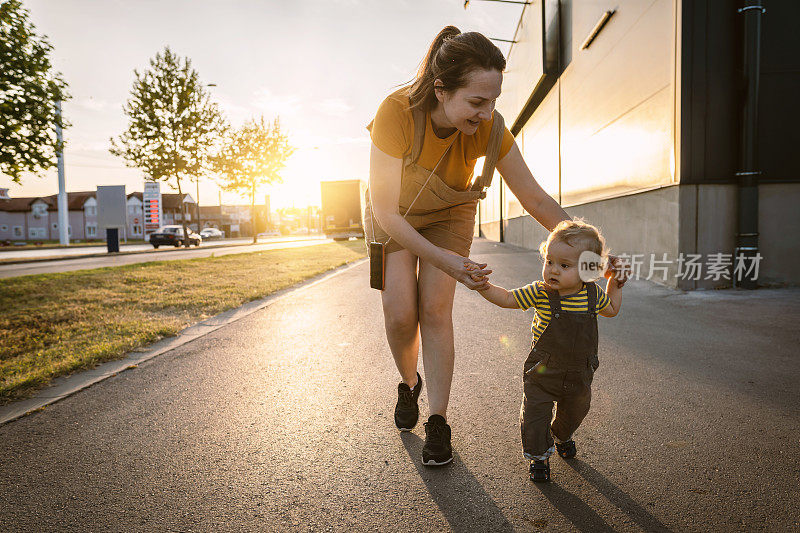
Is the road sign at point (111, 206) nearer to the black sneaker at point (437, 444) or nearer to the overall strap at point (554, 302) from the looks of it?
the black sneaker at point (437, 444)

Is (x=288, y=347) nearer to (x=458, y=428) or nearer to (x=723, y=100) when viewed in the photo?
(x=458, y=428)

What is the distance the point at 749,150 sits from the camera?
7105 mm

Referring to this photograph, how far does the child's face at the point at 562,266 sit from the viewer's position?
82.0 inches

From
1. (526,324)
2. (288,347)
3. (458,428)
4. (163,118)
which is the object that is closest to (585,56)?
(526,324)

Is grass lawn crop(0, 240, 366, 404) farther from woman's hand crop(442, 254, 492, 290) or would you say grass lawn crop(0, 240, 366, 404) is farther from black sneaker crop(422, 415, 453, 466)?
woman's hand crop(442, 254, 492, 290)

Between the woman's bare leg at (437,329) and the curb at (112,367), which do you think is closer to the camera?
the woman's bare leg at (437,329)

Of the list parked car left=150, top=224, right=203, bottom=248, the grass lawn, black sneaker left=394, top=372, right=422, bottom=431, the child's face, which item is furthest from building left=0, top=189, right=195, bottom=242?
the child's face

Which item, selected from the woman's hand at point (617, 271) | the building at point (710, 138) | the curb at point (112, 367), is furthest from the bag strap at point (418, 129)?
the building at point (710, 138)

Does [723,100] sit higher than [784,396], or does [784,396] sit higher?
[723,100]

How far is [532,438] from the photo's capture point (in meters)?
2.10

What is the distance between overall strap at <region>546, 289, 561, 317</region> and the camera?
7.06 feet

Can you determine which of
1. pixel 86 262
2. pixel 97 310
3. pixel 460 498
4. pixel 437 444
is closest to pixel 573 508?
pixel 460 498

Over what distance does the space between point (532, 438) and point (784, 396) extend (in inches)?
78.7

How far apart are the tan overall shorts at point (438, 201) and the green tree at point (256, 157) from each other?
37.9m
